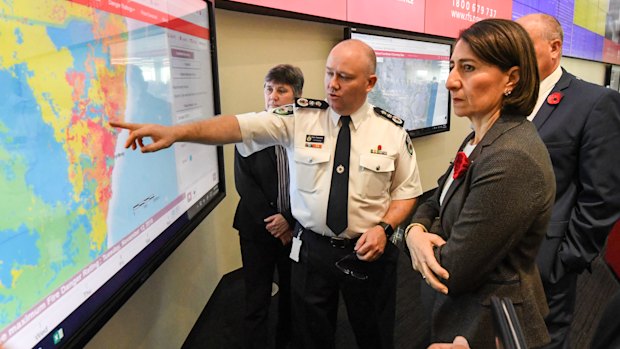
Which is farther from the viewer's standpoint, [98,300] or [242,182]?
[242,182]

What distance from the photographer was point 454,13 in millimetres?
4531

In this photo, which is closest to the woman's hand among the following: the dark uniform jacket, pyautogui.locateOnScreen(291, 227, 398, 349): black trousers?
pyautogui.locateOnScreen(291, 227, 398, 349): black trousers

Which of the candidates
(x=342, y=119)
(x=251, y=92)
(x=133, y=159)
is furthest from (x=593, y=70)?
(x=133, y=159)

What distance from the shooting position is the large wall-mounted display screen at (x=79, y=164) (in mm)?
749

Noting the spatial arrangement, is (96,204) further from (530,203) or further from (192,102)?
(530,203)

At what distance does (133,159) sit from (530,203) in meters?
1.10

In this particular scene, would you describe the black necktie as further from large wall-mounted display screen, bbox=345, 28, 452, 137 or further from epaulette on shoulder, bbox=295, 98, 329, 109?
large wall-mounted display screen, bbox=345, 28, 452, 137

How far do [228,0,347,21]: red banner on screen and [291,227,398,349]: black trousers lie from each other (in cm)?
162

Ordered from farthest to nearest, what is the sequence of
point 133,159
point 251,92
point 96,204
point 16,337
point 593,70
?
point 593,70
point 251,92
point 133,159
point 96,204
point 16,337

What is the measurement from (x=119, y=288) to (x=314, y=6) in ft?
7.87

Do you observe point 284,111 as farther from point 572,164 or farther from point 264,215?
point 572,164

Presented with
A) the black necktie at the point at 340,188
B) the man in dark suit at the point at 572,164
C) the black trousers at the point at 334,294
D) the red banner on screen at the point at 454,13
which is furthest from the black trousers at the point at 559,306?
the red banner on screen at the point at 454,13

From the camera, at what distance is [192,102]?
1708mm

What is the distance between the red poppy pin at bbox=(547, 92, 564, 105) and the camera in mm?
1539
